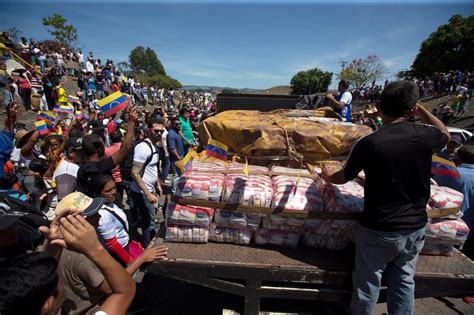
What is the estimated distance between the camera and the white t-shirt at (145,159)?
343 centimetres

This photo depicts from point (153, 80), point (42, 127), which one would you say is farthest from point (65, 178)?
point (153, 80)

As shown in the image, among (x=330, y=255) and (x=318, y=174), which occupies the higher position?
Answer: (x=318, y=174)

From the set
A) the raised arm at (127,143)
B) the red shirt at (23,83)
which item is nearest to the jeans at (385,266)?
the raised arm at (127,143)

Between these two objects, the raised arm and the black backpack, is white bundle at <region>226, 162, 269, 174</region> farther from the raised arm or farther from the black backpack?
the black backpack

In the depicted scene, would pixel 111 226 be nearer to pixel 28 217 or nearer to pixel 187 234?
pixel 187 234

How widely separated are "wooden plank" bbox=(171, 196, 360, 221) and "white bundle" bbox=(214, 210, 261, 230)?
0.30ft

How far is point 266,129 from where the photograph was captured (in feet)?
8.02

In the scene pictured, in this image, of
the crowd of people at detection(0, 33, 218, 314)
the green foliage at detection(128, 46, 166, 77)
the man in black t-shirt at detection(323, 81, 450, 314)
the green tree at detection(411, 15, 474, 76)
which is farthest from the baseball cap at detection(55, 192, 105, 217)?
the green foliage at detection(128, 46, 166, 77)

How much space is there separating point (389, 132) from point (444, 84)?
99.3 feet

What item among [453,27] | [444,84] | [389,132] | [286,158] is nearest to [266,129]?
[286,158]

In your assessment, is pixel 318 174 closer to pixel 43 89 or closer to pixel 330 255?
pixel 330 255

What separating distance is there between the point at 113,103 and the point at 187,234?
2.79m

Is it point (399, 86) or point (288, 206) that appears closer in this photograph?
point (399, 86)

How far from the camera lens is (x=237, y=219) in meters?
2.05
